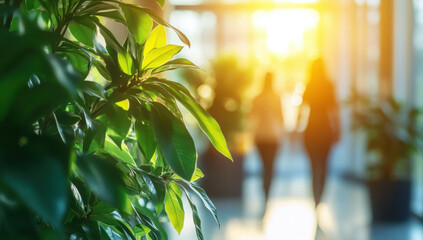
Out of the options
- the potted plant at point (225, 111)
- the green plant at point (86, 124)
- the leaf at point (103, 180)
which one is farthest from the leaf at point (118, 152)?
the potted plant at point (225, 111)

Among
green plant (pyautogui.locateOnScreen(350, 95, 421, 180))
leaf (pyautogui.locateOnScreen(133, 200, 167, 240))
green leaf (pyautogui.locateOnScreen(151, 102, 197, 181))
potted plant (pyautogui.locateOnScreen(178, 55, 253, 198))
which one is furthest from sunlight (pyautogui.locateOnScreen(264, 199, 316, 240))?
green leaf (pyautogui.locateOnScreen(151, 102, 197, 181))

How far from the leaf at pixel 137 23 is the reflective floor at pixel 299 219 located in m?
4.00

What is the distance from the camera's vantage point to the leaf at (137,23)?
95cm

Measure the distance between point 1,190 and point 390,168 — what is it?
6.20 m

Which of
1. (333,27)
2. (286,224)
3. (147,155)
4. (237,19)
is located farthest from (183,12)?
(147,155)

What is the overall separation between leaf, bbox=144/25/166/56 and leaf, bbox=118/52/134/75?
2.0 inches

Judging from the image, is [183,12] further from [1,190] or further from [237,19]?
[1,190]

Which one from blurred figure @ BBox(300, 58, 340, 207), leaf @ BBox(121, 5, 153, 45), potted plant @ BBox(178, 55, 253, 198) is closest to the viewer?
leaf @ BBox(121, 5, 153, 45)

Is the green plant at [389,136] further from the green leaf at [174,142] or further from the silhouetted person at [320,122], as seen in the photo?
the green leaf at [174,142]

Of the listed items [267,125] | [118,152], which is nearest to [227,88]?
[267,125]

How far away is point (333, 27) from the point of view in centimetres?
1231

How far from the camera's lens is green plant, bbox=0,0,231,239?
21.7 inches

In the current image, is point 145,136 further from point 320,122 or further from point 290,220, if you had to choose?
point 290,220

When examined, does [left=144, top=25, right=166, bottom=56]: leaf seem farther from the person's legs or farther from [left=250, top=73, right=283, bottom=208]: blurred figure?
[left=250, top=73, right=283, bottom=208]: blurred figure
